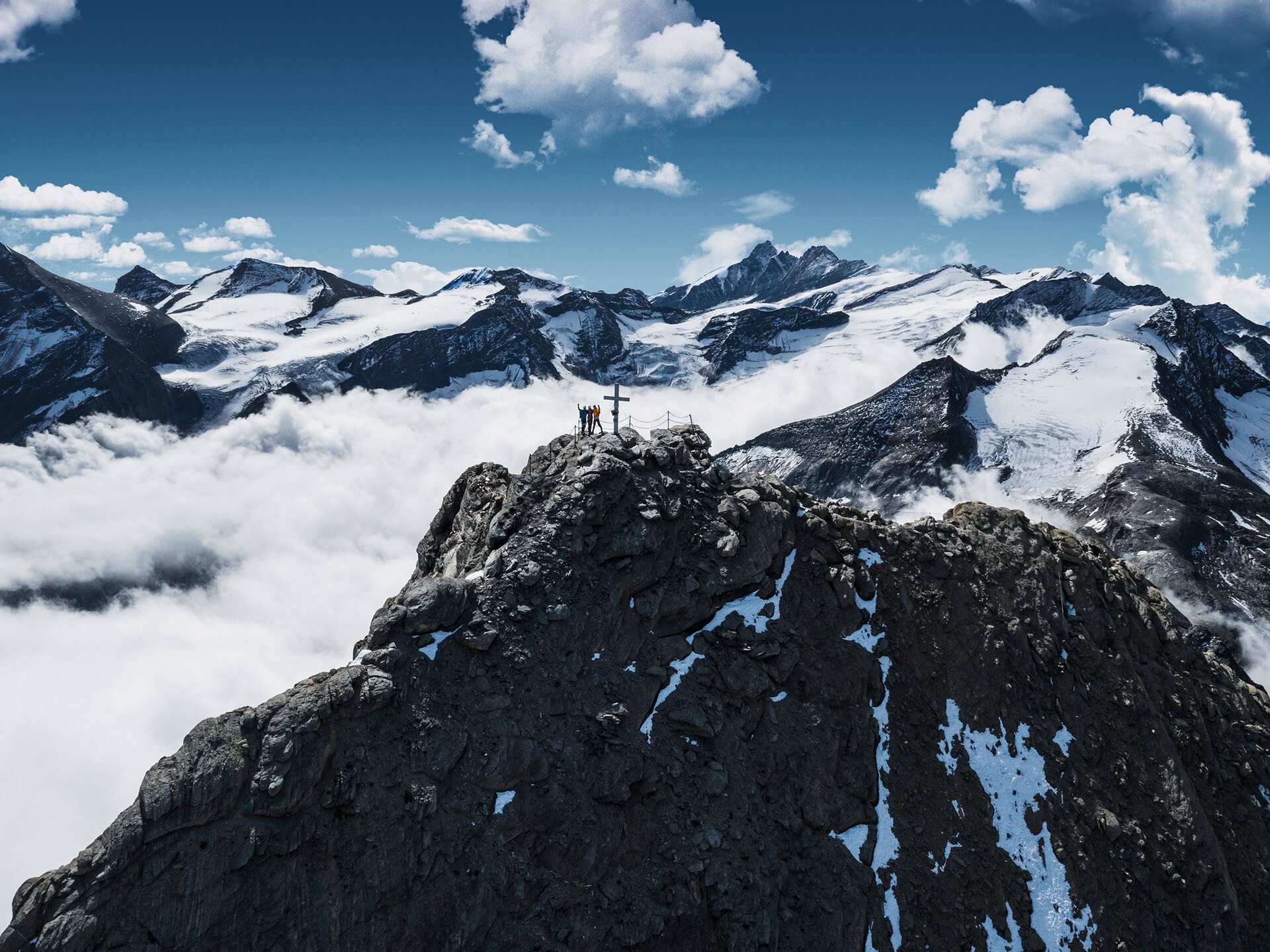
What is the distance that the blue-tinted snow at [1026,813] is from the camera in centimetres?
3694

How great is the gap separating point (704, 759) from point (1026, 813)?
1962 cm

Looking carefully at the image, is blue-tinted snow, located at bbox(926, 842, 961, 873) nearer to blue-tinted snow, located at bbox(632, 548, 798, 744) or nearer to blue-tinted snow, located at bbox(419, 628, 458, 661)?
blue-tinted snow, located at bbox(632, 548, 798, 744)

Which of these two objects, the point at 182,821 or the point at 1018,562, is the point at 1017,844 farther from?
the point at 182,821

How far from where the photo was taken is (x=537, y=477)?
3838 centimetres

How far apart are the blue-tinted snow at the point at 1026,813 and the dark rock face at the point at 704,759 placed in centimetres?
16

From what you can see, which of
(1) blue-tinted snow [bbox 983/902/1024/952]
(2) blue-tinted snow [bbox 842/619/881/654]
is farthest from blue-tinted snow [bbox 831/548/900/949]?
(1) blue-tinted snow [bbox 983/902/1024/952]

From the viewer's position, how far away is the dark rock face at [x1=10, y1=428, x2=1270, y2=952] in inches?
1044

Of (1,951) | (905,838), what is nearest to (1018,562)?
(905,838)

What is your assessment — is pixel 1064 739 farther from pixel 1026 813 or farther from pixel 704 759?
pixel 704 759

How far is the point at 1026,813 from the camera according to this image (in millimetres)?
39312

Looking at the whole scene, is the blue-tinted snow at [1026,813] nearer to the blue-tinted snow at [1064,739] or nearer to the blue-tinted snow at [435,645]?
the blue-tinted snow at [1064,739]

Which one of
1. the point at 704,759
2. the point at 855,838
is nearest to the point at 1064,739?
the point at 855,838

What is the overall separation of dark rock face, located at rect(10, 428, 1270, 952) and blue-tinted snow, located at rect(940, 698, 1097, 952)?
16cm

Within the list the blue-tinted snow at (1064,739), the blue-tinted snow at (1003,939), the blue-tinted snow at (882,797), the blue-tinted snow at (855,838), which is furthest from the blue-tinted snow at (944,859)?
the blue-tinted snow at (1064,739)
